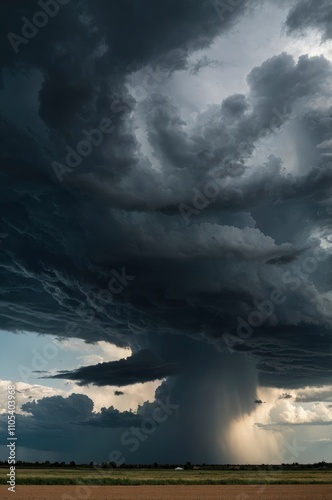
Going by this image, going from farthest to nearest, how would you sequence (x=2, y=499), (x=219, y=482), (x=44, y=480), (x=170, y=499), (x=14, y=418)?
(x=219, y=482) → (x=44, y=480) → (x=170, y=499) → (x=2, y=499) → (x=14, y=418)

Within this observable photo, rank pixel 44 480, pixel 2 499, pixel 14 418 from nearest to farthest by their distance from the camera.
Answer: pixel 14 418 < pixel 2 499 < pixel 44 480

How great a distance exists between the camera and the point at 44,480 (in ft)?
334

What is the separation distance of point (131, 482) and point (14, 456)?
190 ft

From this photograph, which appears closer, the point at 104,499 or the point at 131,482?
the point at 104,499

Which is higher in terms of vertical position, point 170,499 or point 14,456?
point 14,456

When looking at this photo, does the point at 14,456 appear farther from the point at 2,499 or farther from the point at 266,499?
the point at 266,499

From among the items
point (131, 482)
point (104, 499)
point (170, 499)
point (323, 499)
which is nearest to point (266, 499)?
point (323, 499)

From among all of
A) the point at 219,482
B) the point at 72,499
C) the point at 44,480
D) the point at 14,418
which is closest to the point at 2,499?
the point at 72,499

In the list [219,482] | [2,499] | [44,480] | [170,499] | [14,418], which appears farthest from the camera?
[219,482]

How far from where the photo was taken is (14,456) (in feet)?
172

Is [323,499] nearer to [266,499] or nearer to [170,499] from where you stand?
[266,499]

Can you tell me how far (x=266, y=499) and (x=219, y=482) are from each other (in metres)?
47.6

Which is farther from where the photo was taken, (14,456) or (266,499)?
(266,499)

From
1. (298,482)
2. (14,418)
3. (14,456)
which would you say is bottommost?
(298,482)
